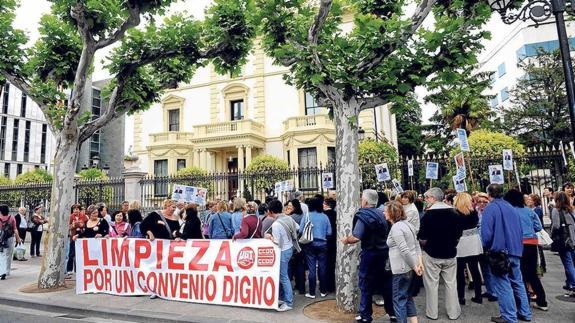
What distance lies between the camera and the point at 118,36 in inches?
337

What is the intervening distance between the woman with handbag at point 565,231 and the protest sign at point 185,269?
194 inches

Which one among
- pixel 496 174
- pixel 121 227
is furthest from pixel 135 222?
pixel 496 174

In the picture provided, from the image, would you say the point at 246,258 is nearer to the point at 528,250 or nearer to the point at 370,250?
the point at 370,250

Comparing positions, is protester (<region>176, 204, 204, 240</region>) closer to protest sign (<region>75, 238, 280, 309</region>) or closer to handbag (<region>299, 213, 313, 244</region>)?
protest sign (<region>75, 238, 280, 309</region>)

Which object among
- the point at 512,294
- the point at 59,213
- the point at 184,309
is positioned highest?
the point at 59,213

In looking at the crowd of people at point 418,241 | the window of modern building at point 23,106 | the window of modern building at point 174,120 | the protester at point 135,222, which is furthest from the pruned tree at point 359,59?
the window of modern building at point 23,106

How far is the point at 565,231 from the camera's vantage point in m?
6.58

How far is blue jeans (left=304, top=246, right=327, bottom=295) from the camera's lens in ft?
24.3

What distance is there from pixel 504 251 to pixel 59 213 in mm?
Answer: 8987

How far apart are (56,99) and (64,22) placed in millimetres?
1810

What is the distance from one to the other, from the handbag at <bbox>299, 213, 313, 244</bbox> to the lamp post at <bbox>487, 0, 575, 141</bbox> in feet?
14.5

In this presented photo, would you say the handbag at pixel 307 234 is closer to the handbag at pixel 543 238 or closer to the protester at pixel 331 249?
the protester at pixel 331 249

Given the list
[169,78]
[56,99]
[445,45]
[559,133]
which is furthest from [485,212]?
[559,133]

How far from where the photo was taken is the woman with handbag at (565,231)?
6543mm
